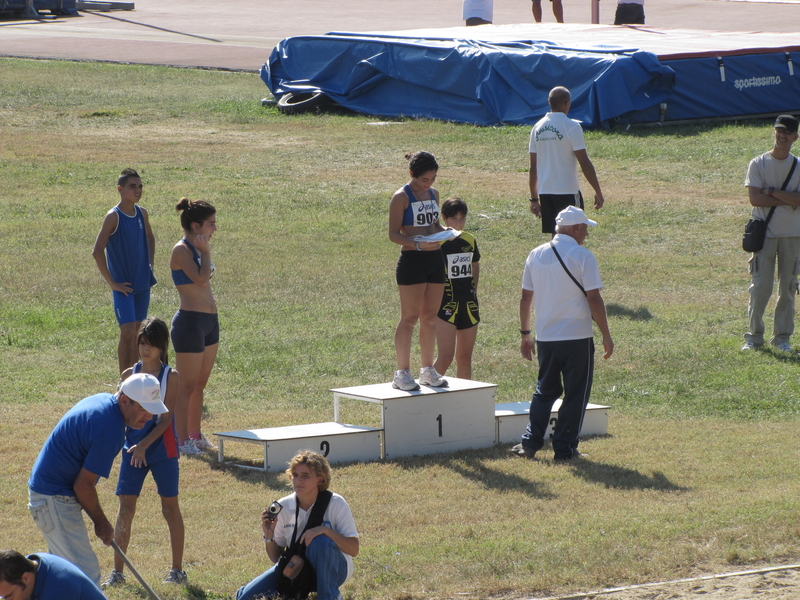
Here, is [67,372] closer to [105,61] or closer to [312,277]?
[312,277]

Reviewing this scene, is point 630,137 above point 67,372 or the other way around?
above

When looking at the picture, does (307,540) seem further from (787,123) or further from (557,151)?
(557,151)

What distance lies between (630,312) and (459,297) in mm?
4129

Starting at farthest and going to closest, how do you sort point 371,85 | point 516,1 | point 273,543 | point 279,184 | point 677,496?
point 516,1 < point 371,85 < point 279,184 < point 677,496 < point 273,543

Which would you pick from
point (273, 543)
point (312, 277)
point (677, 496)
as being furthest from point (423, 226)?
point (312, 277)

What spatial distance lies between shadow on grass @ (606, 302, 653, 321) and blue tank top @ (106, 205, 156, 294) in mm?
5849

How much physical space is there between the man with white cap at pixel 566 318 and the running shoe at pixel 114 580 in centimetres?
355

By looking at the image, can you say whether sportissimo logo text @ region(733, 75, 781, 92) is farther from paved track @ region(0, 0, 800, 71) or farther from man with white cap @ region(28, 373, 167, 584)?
man with white cap @ region(28, 373, 167, 584)

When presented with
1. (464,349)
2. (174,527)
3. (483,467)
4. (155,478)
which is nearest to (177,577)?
(174,527)

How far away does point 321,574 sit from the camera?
5.88m

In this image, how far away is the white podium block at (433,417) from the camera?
28.7 ft

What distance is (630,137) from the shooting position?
75.6 ft

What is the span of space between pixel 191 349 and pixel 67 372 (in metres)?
3.50

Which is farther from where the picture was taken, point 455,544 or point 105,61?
point 105,61
